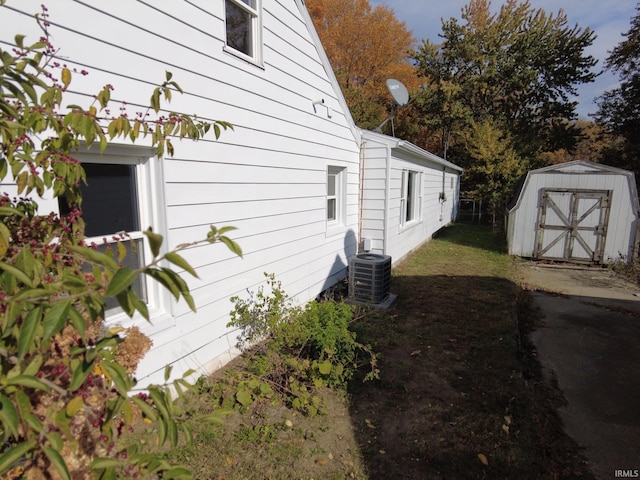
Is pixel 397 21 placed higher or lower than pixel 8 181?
higher

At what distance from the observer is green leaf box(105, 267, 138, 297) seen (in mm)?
790

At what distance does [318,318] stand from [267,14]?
Result: 12.8ft

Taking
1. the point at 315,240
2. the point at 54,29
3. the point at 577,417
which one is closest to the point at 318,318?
the point at 315,240

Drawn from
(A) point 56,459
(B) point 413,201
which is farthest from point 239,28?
(B) point 413,201

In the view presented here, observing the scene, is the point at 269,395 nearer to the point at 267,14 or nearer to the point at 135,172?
the point at 135,172

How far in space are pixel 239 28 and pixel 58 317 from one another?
4.51 meters

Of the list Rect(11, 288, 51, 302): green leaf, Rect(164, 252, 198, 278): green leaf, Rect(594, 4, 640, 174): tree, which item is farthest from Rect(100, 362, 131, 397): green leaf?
Rect(594, 4, 640, 174): tree

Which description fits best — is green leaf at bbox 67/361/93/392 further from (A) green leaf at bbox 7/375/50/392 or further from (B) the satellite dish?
(B) the satellite dish

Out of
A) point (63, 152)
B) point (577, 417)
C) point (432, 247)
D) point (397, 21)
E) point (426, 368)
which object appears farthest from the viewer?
point (397, 21)

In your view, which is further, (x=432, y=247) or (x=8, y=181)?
(x=432, y=247)

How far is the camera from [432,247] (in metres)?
13.1

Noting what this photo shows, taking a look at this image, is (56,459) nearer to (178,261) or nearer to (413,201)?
(178,261)

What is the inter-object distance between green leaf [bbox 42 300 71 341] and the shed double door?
39.6ft

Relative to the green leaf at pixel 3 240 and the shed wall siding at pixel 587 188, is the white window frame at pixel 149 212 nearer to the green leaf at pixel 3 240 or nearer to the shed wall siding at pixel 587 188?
the green leaf at pixel 3 240
